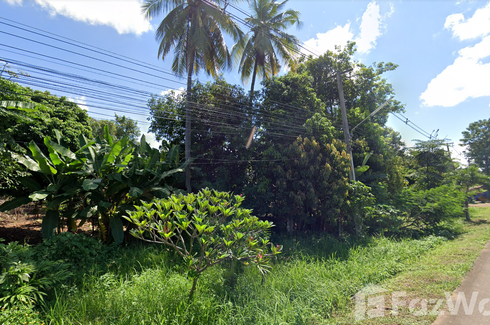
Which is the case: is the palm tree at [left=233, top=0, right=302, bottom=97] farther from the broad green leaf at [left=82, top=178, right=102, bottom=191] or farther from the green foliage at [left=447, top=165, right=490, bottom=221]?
the green foliage at [left=447, top=165, right=490, bottom=221]

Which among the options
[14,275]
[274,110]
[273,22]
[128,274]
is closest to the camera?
[14,275]

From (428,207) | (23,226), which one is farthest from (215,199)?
(428,207)

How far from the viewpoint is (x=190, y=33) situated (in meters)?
9.19

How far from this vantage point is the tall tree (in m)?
32.2

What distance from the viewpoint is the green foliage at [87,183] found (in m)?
5.32

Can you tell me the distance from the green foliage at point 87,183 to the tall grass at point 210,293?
128 cm

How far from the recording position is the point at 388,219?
9.88 metres

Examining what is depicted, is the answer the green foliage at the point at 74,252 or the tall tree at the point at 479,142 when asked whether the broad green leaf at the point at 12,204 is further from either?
the tall tree at the point at 479,142

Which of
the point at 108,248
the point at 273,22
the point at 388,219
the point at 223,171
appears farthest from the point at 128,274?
the point at 273,22

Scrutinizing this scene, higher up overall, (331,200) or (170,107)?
(170,107)

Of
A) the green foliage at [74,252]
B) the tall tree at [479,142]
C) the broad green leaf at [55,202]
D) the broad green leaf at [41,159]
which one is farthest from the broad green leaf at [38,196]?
the tall tree at [479,142]

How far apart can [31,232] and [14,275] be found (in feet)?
17.4

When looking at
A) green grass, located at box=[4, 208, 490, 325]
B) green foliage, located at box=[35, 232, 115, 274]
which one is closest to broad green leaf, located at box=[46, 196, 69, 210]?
green foliage, located at box=[35, 232, 115, 274]

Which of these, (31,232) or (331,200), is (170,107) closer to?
(31,232)
